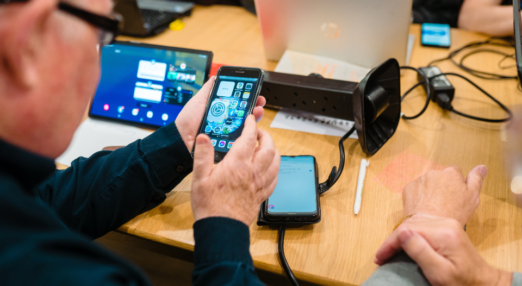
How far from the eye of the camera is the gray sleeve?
0.55 meters

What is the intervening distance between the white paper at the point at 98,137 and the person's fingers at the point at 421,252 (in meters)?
0.67

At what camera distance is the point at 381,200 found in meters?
0.71

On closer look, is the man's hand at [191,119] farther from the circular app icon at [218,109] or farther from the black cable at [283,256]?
the black cable at [283,256]

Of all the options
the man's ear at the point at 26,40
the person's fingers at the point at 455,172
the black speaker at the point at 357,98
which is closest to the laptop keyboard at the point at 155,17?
the black speaker at the point at 357,98

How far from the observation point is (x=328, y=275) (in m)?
0.59

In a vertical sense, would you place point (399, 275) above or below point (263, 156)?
below

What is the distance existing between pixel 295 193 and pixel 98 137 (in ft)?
1.88

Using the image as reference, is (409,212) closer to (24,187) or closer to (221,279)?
(221,279)

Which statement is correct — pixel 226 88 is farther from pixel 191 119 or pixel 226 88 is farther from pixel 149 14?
pixel 149 14

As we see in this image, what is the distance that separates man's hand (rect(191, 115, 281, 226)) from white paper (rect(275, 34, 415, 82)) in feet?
1.70

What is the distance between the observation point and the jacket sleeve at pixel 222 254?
496mm

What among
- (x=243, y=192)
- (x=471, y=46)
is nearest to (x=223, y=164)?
(x=243, y=192)

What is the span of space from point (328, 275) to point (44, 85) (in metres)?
0.50

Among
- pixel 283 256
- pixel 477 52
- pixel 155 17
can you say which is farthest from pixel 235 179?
pixel 155 17
